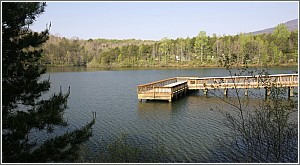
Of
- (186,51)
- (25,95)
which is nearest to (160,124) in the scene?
(25,95)

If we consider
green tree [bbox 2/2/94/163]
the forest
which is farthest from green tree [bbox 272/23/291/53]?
green tree [bbox 2/2/94/163]

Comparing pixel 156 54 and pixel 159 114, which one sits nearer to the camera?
Answer: pixel 159 114

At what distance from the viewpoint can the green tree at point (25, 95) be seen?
570 cm

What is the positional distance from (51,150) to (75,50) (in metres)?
73.3

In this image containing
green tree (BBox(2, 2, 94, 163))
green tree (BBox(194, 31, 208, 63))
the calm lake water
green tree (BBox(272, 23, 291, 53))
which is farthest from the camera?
green tree (BBox(194, 31, 208, 63))

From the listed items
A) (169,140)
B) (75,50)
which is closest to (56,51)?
(75,50)

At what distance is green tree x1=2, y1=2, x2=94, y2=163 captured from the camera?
5699 mm

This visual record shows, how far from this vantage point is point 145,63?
67.8 m

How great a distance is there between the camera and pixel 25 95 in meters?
6.29

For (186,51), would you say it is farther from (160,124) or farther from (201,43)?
(160,124)

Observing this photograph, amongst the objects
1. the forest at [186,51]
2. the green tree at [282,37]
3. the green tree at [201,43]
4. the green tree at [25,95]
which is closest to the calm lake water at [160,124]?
the green tree at [25,95]

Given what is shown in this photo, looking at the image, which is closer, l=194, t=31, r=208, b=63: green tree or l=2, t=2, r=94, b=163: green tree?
l=2, t=2, r=94, b=163: green tree

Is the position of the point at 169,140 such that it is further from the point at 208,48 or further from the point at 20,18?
the point at 208,48

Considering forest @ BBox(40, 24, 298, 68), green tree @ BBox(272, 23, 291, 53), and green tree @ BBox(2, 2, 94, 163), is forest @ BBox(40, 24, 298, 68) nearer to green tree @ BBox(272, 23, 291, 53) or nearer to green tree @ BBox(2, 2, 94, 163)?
green tree @ BBox(272, 23, 291, 53)
